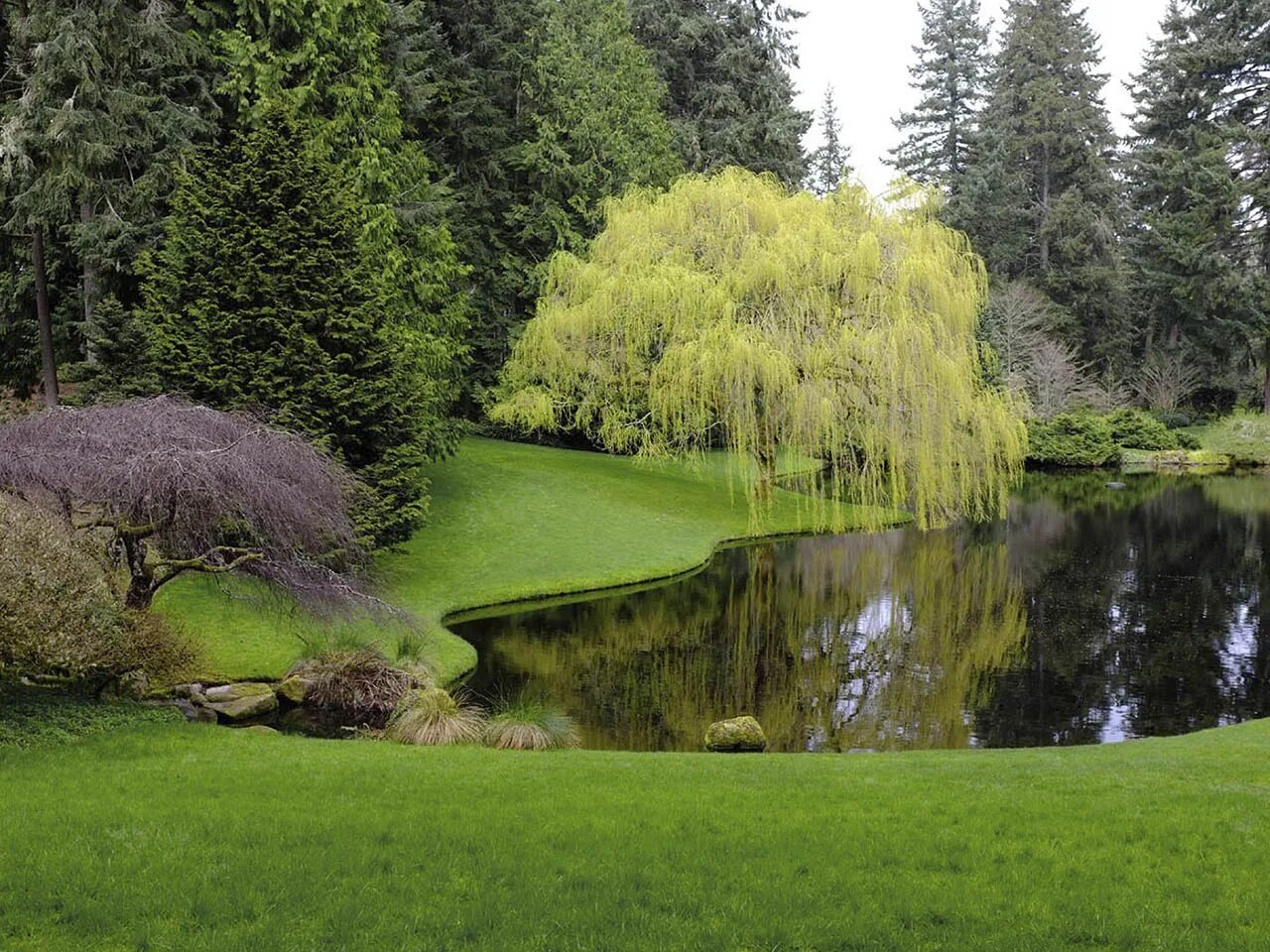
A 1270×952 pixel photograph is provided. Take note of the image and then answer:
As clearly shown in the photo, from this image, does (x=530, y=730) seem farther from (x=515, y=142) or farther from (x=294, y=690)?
(x=515, y=142)

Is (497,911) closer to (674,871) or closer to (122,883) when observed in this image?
(674,871)

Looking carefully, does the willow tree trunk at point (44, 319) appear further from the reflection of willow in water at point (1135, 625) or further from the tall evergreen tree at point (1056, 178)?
the tall evergreen tree at point (1056, 178)

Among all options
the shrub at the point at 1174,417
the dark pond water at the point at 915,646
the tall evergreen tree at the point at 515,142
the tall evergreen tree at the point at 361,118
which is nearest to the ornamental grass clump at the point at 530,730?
the dark pond water at the point at 915,646

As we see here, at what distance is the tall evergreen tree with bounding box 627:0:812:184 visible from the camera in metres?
43.8

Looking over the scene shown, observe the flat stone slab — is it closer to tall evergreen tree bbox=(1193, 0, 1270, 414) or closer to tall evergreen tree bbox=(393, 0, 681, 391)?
tall evergreen tree bbox=(393, 0, 681, 391)

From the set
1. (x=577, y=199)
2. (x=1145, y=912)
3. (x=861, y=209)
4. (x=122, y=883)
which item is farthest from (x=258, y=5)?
(x=1145, y=912)

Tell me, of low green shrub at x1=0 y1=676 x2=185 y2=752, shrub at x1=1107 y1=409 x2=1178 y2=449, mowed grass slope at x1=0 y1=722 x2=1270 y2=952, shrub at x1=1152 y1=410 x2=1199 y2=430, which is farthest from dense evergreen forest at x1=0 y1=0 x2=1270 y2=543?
mowed grass slope at x1=0 y1=722 x2=1270 y2=952

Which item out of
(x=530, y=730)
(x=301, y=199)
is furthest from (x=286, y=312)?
(x=530, y=730)

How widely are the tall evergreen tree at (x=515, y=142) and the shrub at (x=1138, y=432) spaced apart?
28.3 metres

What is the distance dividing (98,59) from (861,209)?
16.9m

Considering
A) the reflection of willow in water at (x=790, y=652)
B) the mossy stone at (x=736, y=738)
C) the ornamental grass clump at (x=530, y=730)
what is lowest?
the reflection of willow in water at (x=790, y=652)

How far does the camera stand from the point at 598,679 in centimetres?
1616

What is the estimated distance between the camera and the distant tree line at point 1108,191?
54.5 m

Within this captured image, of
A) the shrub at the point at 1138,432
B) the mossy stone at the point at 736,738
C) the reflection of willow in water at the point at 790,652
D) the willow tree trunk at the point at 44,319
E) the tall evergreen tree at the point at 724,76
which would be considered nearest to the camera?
the mossy stone at the point at 736,738
